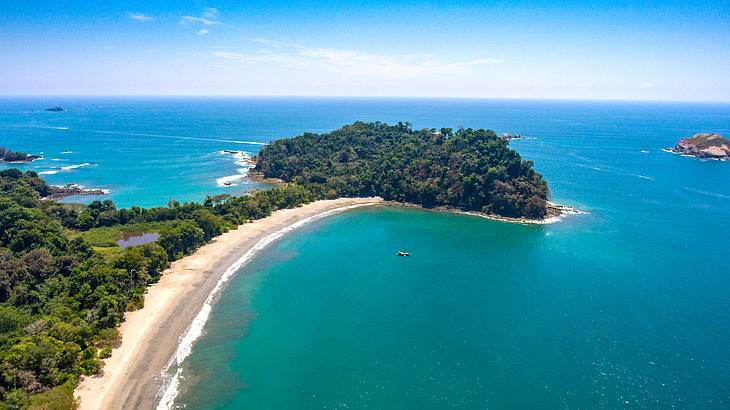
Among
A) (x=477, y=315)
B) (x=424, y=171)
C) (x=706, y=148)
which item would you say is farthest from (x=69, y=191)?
(x=706, y=148)

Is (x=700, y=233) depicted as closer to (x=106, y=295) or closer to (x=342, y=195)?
(x=342, y=195)

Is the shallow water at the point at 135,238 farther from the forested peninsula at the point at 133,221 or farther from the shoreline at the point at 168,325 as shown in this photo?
the shoreline at the point at 168,325

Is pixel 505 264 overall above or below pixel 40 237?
below

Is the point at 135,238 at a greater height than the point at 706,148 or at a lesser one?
lesser

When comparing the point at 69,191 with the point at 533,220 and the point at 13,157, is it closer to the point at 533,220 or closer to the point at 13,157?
the point at 13,157

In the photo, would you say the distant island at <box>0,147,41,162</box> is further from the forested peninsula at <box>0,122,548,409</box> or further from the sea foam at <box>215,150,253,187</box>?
the sea foam at <box>215,150,253,187</box>

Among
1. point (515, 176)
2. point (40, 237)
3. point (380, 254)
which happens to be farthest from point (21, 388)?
point (515, 176)

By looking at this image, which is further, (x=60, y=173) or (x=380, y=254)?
(x=60, y=173)

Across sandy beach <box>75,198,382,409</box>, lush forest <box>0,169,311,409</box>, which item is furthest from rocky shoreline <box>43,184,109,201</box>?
sandy beach <box>75,198,382,409</box>
